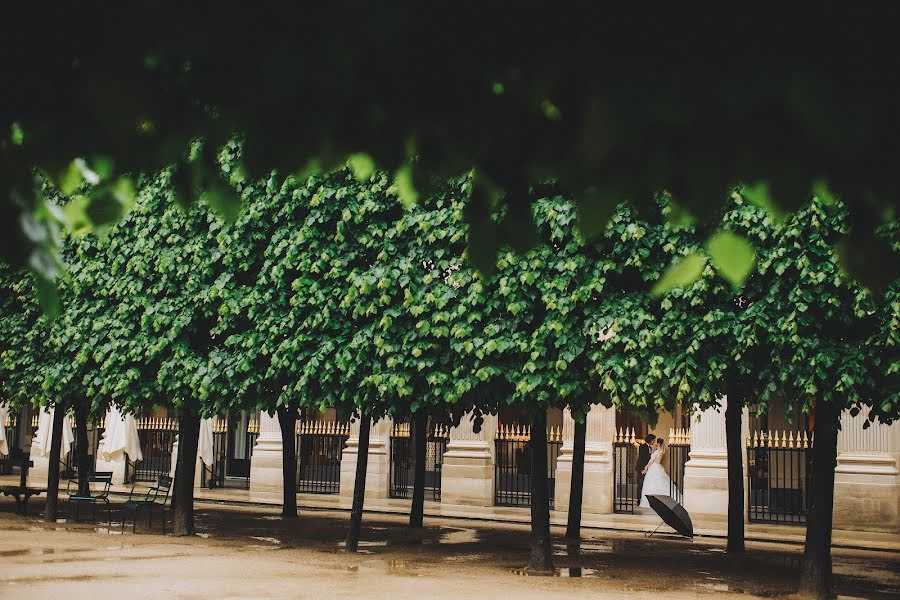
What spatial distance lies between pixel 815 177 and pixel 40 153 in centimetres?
241

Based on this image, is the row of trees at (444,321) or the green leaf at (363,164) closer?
the green leaf at (363,164)

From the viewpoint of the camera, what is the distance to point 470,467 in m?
27.2

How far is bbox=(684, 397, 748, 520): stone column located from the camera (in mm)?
23562

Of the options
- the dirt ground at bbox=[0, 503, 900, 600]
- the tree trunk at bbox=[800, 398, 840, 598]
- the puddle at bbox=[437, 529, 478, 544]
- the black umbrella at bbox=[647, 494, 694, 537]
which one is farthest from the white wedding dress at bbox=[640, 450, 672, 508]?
the tree trunk at bbox=[800, 398, 840, 598]

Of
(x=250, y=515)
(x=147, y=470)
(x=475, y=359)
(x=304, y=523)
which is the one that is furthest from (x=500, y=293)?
(x=147, y=470)

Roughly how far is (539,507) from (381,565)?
2598mm

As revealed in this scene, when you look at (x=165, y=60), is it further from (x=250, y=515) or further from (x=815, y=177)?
(x=250, y=515)

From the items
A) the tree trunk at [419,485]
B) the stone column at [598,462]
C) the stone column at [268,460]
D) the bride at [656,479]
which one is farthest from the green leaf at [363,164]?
the stone column at [268,460]

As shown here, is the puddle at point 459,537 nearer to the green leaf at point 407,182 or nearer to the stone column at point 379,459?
the stone column at point 379,459

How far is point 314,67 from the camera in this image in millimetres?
2943

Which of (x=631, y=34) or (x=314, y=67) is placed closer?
(x=631, y=34)

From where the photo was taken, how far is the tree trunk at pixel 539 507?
13.8m

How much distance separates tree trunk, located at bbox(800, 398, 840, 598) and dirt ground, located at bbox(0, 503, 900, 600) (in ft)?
2.55

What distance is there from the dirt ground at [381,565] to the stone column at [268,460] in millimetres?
9493
